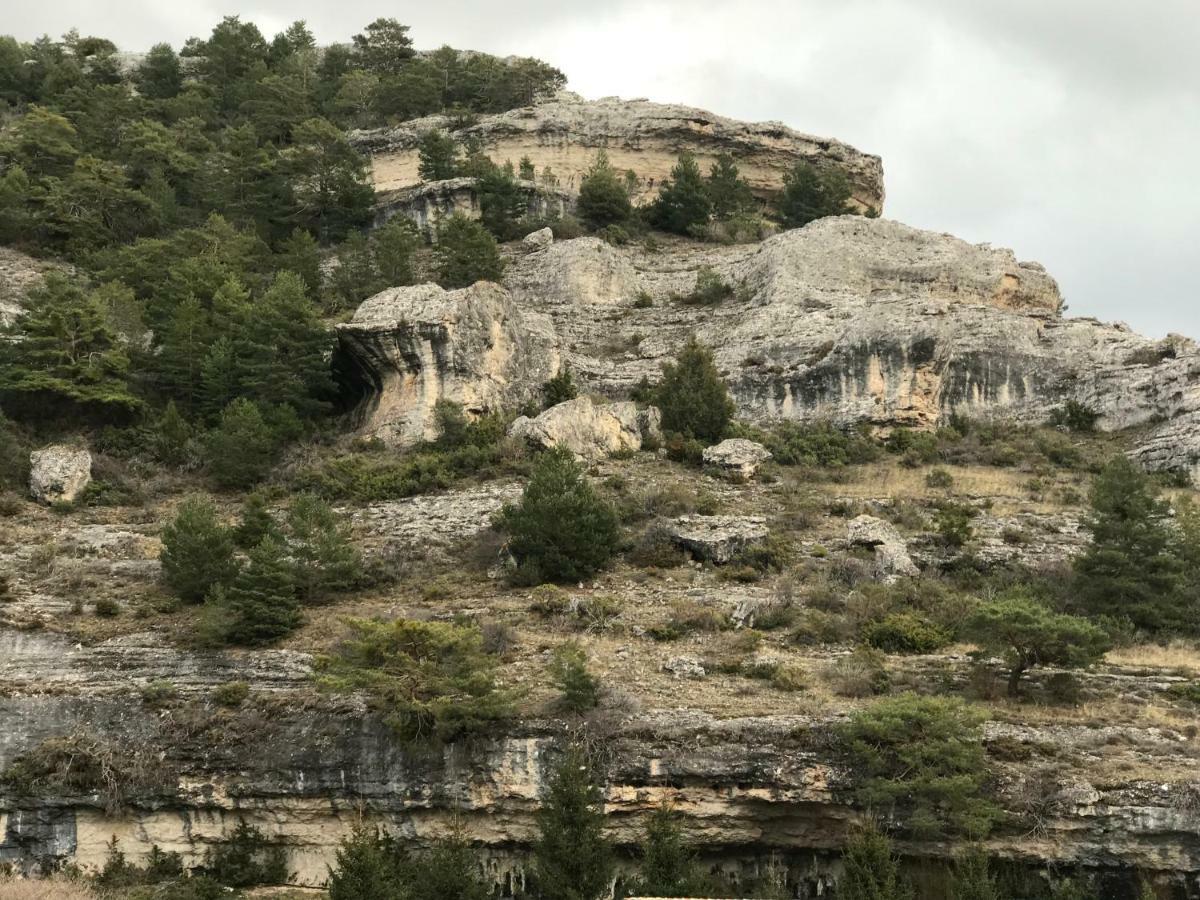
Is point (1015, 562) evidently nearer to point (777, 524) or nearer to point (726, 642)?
point (777, 524)

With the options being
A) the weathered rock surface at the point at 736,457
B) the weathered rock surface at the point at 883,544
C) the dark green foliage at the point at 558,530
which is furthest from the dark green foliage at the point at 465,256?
the weathered rock surface at the point at 883,544

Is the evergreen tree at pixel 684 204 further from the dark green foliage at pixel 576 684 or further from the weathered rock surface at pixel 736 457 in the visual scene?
the dark green foliage at pixel 576 684

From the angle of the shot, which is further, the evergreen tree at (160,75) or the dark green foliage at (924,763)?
the evergreen tree at (160,75)

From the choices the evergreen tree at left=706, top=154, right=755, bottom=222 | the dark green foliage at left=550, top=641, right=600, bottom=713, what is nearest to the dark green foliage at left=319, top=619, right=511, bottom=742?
the dark green foliage at left=550, top=641, right=600, bottom=713

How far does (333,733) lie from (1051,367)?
110 ft

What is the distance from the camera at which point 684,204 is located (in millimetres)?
68625

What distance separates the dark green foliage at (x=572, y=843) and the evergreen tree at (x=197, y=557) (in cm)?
1275

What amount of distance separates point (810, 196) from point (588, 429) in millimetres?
33005

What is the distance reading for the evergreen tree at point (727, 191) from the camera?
2773 inches

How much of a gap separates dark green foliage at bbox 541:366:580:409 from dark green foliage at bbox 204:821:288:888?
2344 cm

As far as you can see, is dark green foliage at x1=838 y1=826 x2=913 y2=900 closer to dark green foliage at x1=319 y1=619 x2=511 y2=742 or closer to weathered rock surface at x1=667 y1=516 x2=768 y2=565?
dark green foliage at x1=319 y1=619 x2=511 y2=742

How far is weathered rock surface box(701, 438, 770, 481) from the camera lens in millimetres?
42031

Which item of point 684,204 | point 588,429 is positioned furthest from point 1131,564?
point 684,204

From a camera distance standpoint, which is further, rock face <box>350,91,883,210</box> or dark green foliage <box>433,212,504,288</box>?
rock face <box>350,91,883,210</box>
